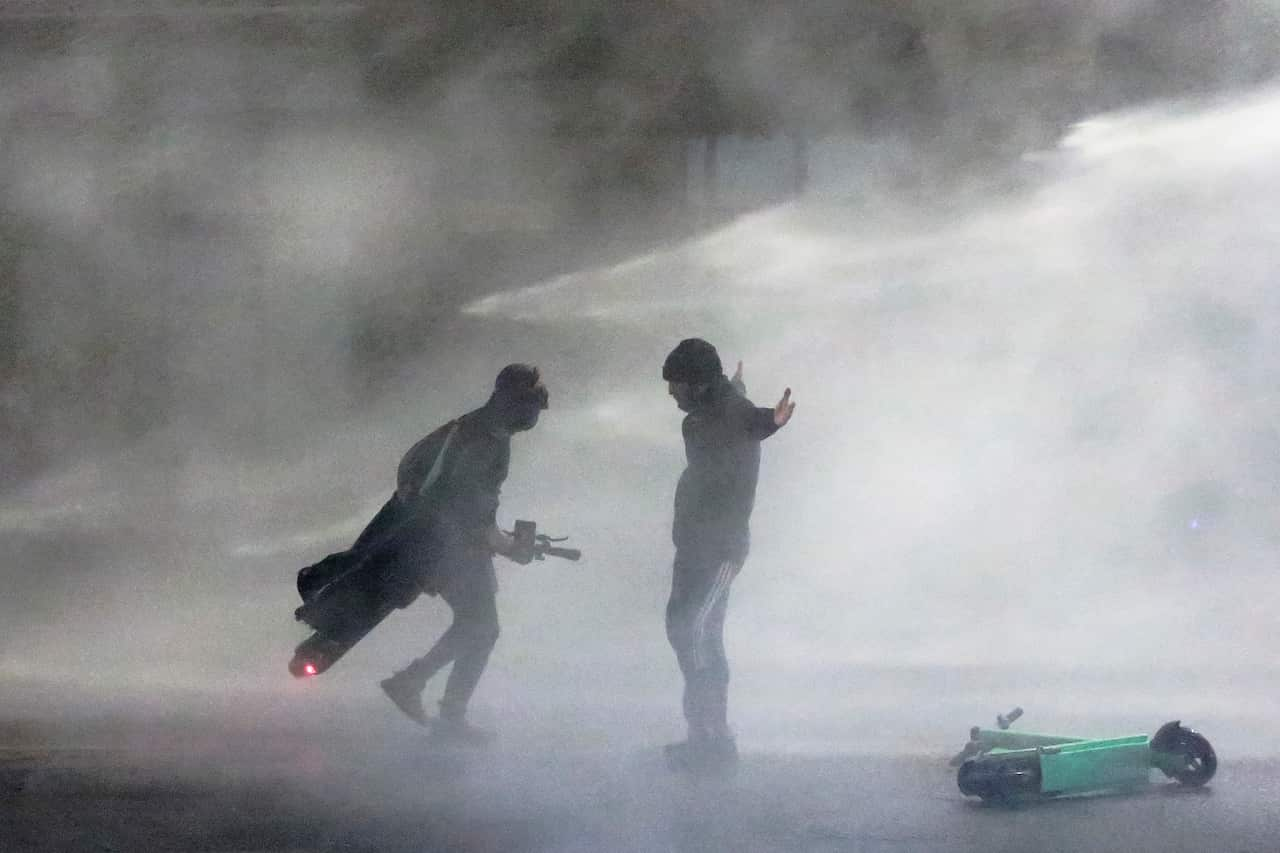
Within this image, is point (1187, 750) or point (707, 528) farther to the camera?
point (707, 528)

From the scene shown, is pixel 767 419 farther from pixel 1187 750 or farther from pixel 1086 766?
pixel 1187 750

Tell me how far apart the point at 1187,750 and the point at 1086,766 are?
16.0 inches

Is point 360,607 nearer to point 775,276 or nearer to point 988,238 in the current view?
point 775,276

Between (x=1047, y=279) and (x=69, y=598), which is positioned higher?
(x=1047, y=279)

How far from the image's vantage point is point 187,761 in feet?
18.7

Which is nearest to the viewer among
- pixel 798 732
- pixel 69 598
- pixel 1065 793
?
pixel 1065 793

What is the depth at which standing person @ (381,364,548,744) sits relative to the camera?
5.61m

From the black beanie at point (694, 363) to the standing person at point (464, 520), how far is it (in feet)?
2.10

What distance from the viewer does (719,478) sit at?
538 centimetres

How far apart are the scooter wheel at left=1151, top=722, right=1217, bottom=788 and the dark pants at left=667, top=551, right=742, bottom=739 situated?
1629 millimetres

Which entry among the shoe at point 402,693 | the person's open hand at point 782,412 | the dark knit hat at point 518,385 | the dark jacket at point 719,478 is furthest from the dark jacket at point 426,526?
the person's open hand at point 782,412

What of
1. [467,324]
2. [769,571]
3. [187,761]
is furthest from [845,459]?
[187,761]

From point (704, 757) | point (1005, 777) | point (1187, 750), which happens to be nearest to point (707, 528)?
point (704, 757)

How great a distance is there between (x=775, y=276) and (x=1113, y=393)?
91.1 inches
